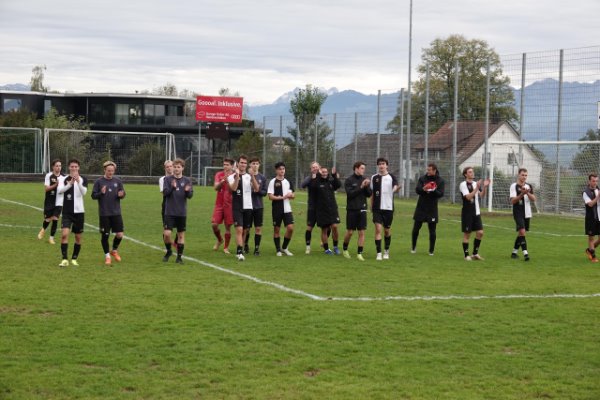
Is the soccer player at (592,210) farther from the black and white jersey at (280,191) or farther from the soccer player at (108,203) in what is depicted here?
the soccer player at (108,203)

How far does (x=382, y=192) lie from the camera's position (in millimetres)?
18750

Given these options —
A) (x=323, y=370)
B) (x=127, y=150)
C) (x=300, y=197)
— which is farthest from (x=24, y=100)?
(x=323, y=370)

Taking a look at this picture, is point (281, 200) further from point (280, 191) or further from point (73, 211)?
point (73, 211)

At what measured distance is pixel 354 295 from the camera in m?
13.4

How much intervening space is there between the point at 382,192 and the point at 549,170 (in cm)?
1686

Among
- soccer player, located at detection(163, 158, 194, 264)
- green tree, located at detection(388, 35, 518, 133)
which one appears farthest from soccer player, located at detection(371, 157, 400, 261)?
green tree, located at detection(388, 35, 518, 133)

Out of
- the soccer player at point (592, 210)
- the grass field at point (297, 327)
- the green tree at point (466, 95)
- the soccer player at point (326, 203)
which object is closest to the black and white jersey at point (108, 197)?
the grass field at point (297, 327)

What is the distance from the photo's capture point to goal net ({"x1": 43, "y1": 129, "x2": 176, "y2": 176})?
54.8 m

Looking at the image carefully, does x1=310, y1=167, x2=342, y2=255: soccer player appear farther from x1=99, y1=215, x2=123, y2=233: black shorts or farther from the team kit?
x1=99, y1=215, x2=123, y2=233: black shorts

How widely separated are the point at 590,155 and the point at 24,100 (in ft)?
208

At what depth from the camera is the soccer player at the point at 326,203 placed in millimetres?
19188

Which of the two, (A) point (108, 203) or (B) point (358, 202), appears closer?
(A) point (108, 203)

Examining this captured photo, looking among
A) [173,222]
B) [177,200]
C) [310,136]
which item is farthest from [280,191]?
[310,136]

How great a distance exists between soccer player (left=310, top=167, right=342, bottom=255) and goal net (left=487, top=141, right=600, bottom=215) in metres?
13.5
